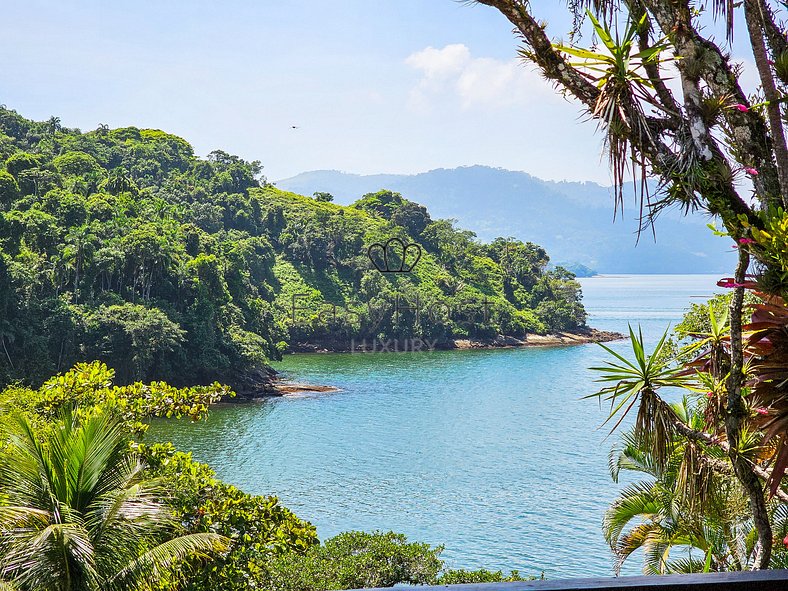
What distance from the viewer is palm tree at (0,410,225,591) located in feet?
10.2

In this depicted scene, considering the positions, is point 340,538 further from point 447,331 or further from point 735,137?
point 447,331

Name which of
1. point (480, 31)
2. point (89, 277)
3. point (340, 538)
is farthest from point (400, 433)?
point (480, 31)

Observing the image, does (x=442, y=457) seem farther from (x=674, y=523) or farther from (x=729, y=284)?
(x=729, y=284)

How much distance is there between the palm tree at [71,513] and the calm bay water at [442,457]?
951cm

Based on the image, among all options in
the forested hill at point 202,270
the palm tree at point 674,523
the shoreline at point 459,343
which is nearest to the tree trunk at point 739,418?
the palm tree at point 674,523

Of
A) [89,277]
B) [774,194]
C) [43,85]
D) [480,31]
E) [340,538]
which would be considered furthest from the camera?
[89,277]

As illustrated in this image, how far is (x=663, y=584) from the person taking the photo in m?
1.02

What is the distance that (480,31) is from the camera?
4.60 metres

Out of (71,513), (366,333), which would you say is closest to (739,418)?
(71,513)

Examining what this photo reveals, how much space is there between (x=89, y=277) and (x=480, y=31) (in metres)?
24.8

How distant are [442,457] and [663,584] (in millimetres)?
20585

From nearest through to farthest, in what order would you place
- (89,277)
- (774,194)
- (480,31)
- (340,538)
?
(774,194)
(480,31)
(340,538)
(89,277)

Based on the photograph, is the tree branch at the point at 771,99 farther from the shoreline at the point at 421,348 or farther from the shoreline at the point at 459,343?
the shoreline at the point at 459,343

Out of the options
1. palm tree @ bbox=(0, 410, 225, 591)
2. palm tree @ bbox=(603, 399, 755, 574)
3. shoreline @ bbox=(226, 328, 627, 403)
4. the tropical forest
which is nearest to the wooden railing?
the tropical forest
